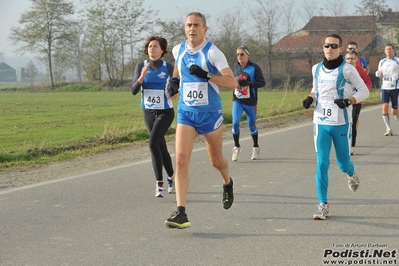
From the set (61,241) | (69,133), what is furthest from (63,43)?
(61,241)

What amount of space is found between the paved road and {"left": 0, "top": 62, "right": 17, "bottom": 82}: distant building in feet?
550

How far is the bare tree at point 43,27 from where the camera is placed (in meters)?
76.8

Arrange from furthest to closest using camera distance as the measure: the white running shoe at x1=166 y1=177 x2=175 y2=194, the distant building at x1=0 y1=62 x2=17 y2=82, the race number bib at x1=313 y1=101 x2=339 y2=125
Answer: the distant building at x1=0 y1=62 x2=17 y2=82
the white running shoe at x1=166 y1=177 x2=175 y2=194
the race number bib at x1=313 y1=101 x2=339 y2=125

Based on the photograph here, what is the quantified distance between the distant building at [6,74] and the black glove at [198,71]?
6719 inches

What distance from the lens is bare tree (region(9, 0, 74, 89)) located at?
7675cm

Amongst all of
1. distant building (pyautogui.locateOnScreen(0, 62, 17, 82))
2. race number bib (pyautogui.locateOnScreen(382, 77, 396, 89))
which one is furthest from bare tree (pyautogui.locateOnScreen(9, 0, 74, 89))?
distant building (pyautogui.locateOnScreen(0, 62, 17, 82))

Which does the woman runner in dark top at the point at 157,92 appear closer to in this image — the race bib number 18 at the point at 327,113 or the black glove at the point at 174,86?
the black glove at the point at 174,86

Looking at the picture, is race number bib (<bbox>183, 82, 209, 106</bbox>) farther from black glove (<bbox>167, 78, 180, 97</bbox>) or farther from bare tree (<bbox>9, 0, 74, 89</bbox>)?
bare tree (<bbox>9, 0, 74, 89</bbox>)

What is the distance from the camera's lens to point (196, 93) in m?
6.90

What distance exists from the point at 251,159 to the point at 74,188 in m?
3.82

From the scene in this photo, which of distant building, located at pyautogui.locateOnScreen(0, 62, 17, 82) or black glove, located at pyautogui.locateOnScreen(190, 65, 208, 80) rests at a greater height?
black glove, located at pyautogui.locateOnScreen(190, 65, 208, 80)

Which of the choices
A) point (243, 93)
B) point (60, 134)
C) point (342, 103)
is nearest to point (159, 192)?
point (342, 103)

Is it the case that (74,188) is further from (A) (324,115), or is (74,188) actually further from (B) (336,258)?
(B) (336,258)

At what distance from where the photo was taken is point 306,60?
53344 mm
